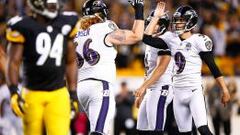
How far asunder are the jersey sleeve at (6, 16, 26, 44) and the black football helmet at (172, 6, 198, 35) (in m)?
3.45

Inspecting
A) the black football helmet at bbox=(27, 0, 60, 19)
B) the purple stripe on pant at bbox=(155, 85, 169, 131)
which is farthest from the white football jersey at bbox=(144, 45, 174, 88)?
the black football helmet at bbox=(27, 0, 60, 19)

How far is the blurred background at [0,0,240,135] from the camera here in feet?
52.5

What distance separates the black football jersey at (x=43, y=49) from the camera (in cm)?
765

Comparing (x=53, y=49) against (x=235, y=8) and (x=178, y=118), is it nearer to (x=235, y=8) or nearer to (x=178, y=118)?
(x=178, y=118)

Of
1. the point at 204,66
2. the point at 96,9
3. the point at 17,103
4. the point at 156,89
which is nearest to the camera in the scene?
the point at 17,103

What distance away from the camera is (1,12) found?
1977 centimetres

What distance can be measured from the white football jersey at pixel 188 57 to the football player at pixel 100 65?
52.6 inches

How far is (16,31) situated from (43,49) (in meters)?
0.32

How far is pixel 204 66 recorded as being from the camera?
20125 mm

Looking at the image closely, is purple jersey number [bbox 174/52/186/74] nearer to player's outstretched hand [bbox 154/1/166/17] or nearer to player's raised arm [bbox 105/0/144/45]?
player's outstretched hand [bbox 154/1/166/17]

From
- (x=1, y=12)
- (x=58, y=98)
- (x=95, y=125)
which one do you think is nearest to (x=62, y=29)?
(x=58, y=98)

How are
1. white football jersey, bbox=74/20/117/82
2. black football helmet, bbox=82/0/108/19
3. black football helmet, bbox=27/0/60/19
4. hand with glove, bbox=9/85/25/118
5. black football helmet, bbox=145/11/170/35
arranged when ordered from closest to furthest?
1. hand with glove, bbox=9/85/25/118
2. black football helmet, bbox=27/0/60/19
3. white football jersey, bbox=74/20/117/82
4. black football helmet, bbox=82/0/108/19
5. black football helmet, bbox=145/11/170/35

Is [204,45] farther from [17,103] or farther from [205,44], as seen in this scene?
[17,103]

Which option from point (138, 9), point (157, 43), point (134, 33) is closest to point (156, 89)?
point (157, 43)
